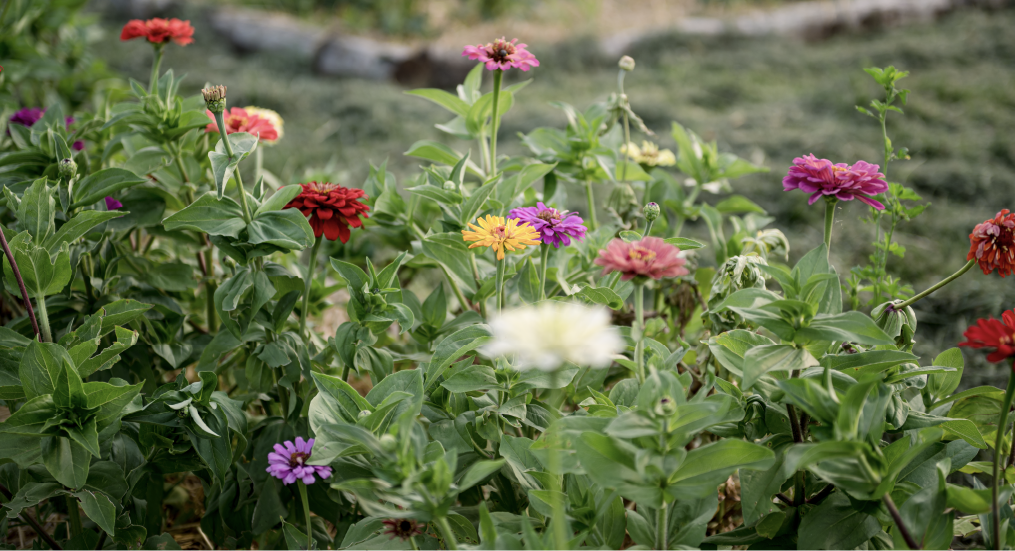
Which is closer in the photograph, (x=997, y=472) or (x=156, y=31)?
(x=997, y=472)

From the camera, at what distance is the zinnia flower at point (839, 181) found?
3.41 feet

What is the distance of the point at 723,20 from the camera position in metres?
5.12

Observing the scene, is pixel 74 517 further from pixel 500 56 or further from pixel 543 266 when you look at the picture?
pixel 500 56

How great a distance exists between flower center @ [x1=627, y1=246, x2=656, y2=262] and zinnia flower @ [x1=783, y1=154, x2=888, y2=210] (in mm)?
364

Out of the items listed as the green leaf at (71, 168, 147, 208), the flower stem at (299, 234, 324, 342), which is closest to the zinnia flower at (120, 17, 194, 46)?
the green leaf at (71, 168, 147, 208)

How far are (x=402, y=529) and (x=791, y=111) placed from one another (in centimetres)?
328

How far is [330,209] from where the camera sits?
46.1 inches

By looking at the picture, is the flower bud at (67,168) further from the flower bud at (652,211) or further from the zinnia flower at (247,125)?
the flower bud at (652,211)

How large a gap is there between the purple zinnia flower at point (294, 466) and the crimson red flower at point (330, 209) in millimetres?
360

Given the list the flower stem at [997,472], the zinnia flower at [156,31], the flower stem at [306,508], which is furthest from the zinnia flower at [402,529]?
the zinnia flower at [156,31]

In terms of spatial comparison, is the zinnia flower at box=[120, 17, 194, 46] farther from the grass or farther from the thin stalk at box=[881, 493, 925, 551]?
the thin stalk at box=[881, 493, 925, 551]

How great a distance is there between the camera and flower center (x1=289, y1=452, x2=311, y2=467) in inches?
39.8

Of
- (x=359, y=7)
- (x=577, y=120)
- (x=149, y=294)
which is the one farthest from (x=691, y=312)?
(x=359, y=7)

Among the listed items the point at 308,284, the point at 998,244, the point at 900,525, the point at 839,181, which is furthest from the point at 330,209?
the point at 998,244
